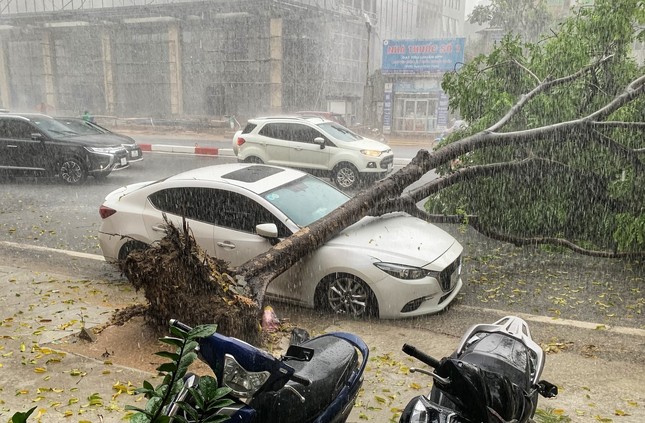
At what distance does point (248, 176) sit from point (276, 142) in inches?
293

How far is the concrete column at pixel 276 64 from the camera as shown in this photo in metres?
30.8

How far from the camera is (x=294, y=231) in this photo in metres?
5.88

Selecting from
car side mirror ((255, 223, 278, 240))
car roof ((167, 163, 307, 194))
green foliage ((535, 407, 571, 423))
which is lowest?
green foliage ((535, 407, 571, 423))

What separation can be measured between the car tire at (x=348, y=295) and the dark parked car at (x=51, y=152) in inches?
381

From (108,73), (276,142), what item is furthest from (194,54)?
(276,142)

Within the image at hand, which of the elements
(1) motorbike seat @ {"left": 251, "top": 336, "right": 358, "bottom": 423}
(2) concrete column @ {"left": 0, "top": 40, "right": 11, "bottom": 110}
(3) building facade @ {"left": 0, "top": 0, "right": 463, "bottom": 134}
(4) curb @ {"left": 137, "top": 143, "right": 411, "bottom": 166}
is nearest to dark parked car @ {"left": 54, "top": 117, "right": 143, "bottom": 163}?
(4) curb @ {"left": 137, "top": 143, "right": 411, "bottom": 166}

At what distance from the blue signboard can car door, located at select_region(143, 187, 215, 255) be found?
25.2m

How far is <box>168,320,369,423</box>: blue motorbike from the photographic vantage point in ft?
7.57

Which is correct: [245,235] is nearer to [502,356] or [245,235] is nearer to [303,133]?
[502,356]

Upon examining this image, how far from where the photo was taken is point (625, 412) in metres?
3.97

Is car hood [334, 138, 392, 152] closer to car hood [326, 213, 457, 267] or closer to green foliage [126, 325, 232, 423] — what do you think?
car hood [326, 213, 457, 267]

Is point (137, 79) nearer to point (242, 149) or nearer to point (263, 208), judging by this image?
point (242, 149)

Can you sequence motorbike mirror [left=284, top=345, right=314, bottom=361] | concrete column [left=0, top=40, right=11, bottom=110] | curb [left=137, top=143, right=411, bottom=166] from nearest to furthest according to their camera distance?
motorbike mirror [left=284, top=345, right=314, bottom=361] < curb [left=137, top=143, right=411, bottom=166] < concrete column [left=0, top=40, right=11, bottom=110]

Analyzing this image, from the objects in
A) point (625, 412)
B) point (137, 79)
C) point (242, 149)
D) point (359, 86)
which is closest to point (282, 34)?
point (359, 86)
